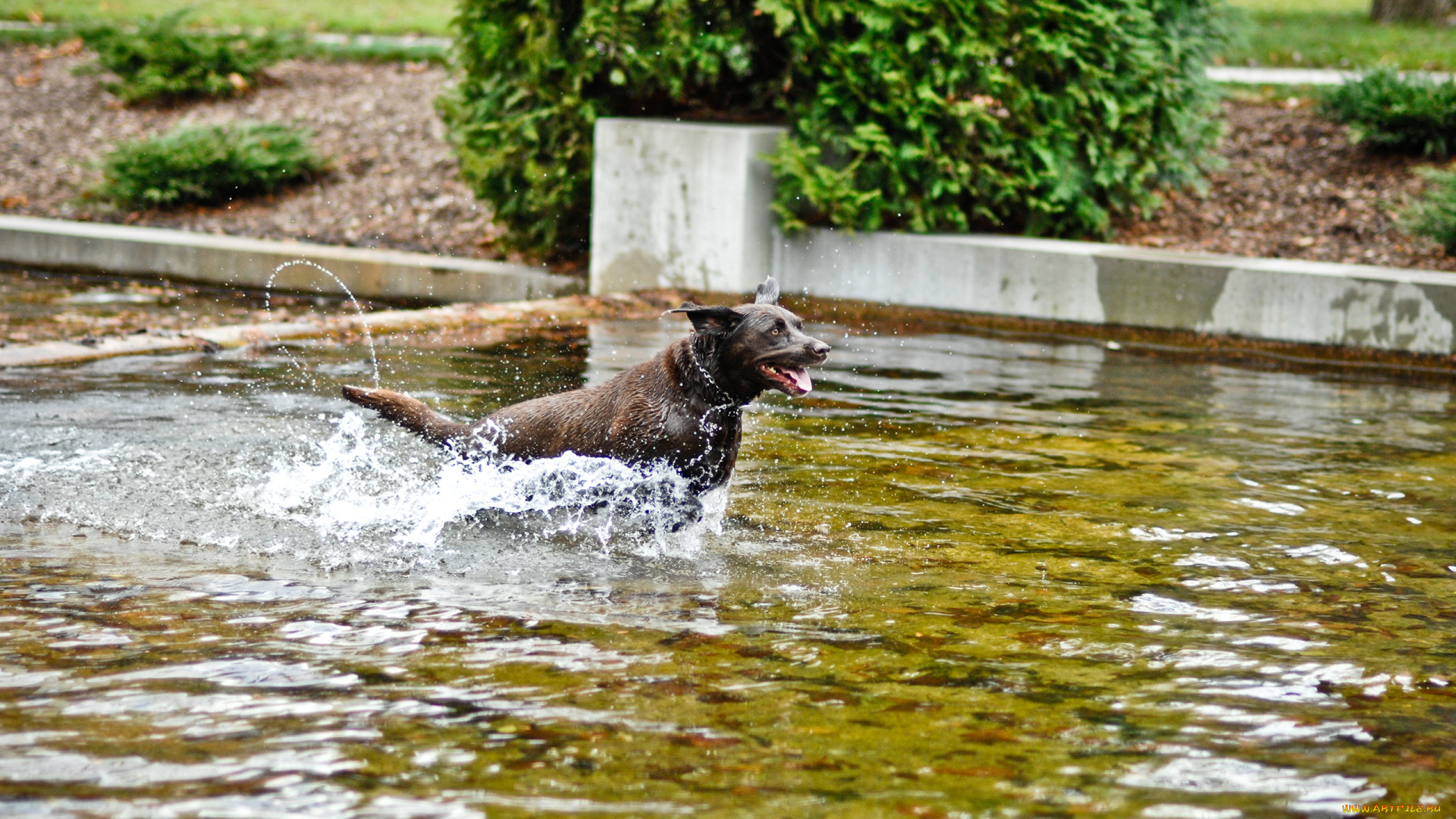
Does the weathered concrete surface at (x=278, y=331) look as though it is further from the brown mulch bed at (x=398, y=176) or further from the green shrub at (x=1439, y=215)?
the green shrub at (x=1439, y=215)

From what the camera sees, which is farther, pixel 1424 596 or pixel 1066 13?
pixel 1066 13

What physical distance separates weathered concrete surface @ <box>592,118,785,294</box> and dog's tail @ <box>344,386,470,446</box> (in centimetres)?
600

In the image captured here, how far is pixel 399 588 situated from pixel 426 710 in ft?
4.52

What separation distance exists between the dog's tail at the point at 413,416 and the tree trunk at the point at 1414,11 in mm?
21691

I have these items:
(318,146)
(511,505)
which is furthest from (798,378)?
(318,146)

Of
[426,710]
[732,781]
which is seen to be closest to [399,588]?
[426,710]

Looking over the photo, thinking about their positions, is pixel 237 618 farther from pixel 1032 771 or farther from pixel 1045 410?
pixel 1045 410

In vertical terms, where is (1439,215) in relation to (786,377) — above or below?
above

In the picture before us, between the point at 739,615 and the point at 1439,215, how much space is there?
9.31m

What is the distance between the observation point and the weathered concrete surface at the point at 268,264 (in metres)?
13.7

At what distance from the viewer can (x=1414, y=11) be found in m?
23.9

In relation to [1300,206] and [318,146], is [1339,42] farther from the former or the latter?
[318,146]

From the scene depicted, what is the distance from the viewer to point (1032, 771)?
13.2ft

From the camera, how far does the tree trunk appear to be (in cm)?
2372
